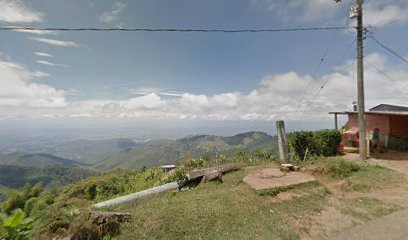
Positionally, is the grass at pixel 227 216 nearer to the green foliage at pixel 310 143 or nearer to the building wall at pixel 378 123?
the green foliage at pixel 310 143

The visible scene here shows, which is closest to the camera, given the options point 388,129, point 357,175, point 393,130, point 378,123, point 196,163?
point 357,175

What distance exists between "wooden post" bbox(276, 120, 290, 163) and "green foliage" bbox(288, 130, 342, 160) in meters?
1.87

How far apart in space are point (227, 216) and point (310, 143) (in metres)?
10.7

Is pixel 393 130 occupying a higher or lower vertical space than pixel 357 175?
higher

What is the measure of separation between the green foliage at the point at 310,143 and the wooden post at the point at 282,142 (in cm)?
187

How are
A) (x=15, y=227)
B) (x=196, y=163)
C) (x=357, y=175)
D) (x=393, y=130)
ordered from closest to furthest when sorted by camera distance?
1. (x=15, y=227)
2. (x=357, y=175)
3. (x=196, y=163)
4. (x=393, y=130)

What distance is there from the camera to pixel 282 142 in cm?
1477

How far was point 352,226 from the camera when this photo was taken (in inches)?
282

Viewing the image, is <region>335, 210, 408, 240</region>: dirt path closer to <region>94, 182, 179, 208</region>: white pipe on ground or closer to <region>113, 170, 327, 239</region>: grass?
<region>113, 170, 327, 239</region>: grass

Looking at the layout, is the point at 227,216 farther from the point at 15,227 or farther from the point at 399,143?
the point at 399,143

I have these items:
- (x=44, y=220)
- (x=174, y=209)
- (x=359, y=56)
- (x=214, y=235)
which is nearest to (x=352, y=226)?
(x=214, y=235)

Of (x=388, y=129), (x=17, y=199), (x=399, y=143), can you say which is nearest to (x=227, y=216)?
(x=399, y=143)

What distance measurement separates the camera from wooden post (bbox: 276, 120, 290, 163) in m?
14.7

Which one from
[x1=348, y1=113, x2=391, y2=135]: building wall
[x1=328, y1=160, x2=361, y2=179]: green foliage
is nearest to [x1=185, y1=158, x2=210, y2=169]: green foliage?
[x1=328, y1=160, x2=361, y2=179]: green foliage
